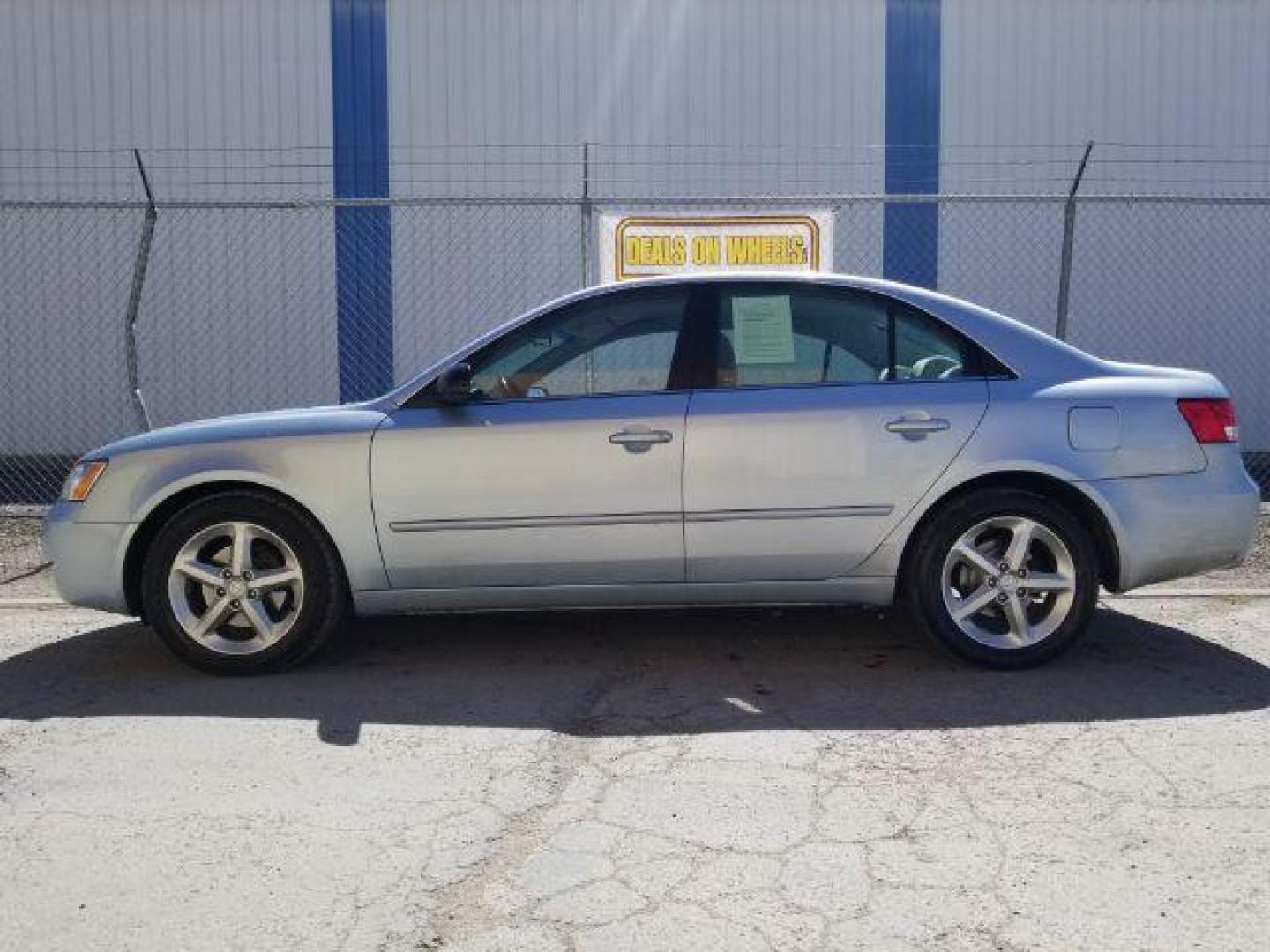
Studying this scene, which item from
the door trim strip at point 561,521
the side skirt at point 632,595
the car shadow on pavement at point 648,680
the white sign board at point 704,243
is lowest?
the car shadow on pavement at point 648,680

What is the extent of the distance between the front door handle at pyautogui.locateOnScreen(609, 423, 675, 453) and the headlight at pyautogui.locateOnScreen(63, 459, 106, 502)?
213 cm

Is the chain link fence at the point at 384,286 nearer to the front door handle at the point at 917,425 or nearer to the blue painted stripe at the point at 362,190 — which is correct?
the blue painted stripe at the point at 362,190

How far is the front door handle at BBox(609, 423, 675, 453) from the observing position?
5293 millimetres

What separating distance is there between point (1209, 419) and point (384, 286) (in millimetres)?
8534

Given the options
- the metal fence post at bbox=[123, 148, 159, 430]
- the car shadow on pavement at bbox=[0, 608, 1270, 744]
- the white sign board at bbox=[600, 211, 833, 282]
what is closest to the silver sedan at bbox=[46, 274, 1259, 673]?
the car shadow on pavement at bbox=[0, 608, 1270, 744]

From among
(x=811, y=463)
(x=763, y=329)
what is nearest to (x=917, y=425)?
(x=811, y=463)

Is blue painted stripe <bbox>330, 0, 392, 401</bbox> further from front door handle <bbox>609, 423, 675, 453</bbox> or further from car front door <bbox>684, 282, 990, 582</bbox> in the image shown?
car front door <bbox>684, 282, 990, 582</bbox>

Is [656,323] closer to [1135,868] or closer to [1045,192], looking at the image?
[1135,868]

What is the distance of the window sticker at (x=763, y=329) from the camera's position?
17.9ft

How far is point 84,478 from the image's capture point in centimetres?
552

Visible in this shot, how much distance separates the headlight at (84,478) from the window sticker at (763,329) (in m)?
2.67

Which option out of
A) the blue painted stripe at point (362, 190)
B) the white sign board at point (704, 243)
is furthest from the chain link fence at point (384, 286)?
the white sign board at point (704, 243)

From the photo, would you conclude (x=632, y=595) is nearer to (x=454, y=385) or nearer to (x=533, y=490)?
(x=533, y=490)

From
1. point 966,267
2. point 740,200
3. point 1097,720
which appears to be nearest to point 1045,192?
point 966,267
